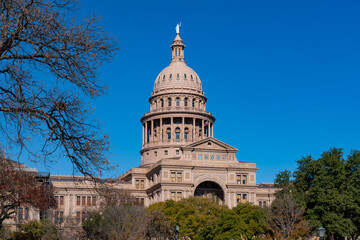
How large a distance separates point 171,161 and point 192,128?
90.6ft

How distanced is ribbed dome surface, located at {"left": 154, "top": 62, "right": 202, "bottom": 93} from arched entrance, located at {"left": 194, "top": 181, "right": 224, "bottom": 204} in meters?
35.4

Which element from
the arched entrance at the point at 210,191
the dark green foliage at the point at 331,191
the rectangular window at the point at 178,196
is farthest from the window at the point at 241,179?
the dark green foliage at the point at 331,191

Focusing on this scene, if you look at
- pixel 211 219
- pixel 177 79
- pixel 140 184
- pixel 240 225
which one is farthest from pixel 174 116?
pixel 240 225

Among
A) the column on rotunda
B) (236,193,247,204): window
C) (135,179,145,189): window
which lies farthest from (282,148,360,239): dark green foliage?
the column on rotunda

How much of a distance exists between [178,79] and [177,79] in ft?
0.98

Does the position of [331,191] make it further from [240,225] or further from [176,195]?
[176,195]

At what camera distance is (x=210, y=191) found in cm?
11594

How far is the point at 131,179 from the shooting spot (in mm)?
126312

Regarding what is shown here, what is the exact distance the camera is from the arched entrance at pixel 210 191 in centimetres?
11500

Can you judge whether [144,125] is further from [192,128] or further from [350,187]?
[350,187]

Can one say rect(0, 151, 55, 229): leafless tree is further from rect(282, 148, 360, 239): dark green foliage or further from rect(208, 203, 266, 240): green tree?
rect(282, 148, 360, 239): dark green foliage

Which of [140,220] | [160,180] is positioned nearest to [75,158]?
[140,220]

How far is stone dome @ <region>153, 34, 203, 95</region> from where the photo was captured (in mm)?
143875

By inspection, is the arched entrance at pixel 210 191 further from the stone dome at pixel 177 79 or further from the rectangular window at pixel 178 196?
the stone dome at pixel 177 79
